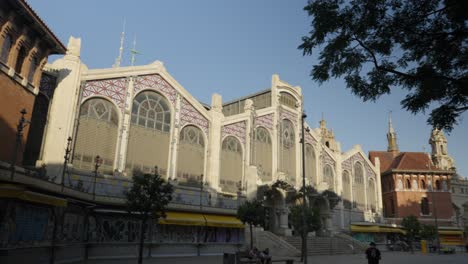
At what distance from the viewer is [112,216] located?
25453 millimetres

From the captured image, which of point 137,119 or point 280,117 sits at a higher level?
point 280,117

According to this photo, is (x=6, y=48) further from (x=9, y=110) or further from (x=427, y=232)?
(x=427, y=232)

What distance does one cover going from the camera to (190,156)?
33.1 m

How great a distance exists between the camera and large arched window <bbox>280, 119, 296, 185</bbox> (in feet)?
137

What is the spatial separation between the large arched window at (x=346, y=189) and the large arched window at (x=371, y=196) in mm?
4821

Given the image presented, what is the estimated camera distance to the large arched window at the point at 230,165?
35.2 meters

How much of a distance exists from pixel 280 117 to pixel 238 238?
52.0 ft

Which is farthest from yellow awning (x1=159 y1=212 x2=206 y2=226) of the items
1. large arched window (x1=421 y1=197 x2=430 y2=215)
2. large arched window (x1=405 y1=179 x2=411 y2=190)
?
large arched window (x1=421 y1=197 x2=430 y2=215)

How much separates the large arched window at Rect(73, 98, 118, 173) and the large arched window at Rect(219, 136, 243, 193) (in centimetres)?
1126

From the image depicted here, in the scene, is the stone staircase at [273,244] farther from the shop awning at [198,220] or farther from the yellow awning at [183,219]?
the yellow awning at [183,219]


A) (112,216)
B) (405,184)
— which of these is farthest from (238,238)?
(405,184)

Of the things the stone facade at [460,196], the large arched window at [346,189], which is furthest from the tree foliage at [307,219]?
the stone facade at [460,196]

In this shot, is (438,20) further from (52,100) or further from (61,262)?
(52,100)

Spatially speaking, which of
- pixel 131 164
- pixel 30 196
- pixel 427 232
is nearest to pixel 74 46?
pixel 131 164
